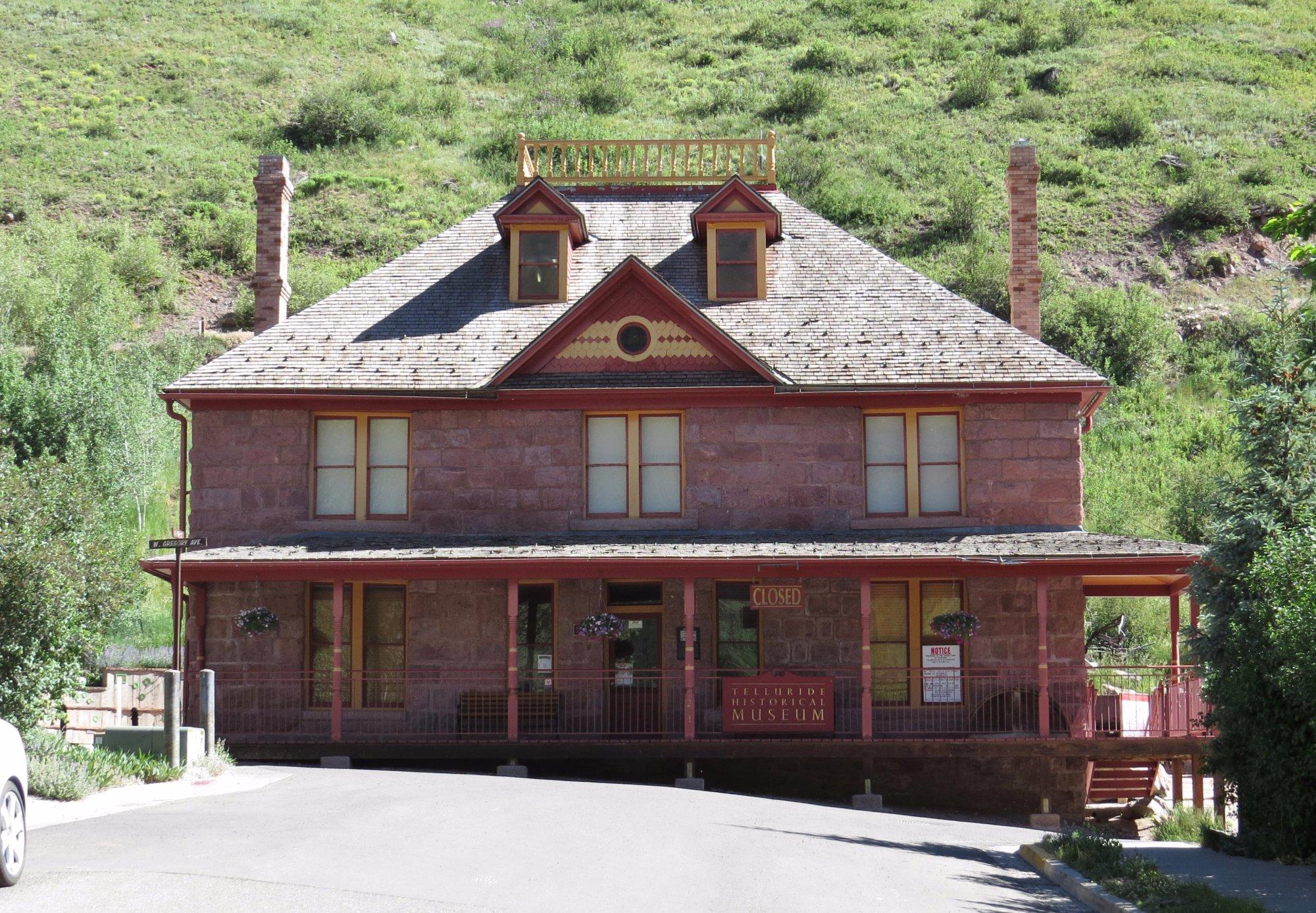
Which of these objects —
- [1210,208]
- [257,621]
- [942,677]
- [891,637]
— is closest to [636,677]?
[891,637]

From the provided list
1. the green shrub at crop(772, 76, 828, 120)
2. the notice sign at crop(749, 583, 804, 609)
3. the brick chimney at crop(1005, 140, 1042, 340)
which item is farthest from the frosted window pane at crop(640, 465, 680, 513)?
the green shrub at crop(772, 76, 828, 120)

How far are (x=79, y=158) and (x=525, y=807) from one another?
5950cm

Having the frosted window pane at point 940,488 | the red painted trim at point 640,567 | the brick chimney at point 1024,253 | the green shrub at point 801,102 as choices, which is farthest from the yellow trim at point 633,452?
the green shrub at point 801,102

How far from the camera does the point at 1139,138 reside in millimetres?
69875

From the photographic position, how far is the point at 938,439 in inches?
938

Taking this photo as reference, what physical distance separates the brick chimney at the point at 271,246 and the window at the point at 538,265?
4263 millimetres

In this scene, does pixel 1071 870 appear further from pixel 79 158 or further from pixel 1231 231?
pixel 79 158

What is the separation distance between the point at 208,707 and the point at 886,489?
11.0 m

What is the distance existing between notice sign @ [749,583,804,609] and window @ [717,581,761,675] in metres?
1.40

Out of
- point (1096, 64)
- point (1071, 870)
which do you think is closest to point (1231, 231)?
point (1096, 64)

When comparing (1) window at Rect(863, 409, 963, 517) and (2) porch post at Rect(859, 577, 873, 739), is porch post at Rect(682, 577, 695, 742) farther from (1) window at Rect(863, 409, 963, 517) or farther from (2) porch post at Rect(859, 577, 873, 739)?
(1) window at Rect(863, 409, 963, 517)

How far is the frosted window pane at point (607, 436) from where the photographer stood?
23.9m

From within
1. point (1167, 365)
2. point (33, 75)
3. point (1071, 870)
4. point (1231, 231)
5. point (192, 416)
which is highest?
point (33, 75)

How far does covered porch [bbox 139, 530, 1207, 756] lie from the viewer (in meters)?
21.4
